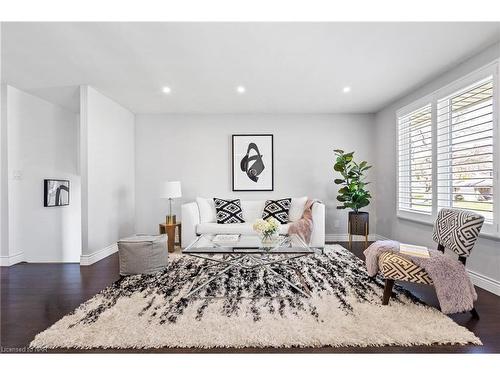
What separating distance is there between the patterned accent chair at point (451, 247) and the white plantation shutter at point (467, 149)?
527 millimetres

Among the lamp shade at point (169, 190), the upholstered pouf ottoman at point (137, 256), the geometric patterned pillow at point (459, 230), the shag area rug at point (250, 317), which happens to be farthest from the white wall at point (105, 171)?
the geometric patterned pillow at point (459, 230)

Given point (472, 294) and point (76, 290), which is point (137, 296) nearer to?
point (76, 290)

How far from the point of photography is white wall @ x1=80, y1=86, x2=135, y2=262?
3.74 meters

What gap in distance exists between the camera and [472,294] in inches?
86.0

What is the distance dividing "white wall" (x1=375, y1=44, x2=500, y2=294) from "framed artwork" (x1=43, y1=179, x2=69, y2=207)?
18.9 feet

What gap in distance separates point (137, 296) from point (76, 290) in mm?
763

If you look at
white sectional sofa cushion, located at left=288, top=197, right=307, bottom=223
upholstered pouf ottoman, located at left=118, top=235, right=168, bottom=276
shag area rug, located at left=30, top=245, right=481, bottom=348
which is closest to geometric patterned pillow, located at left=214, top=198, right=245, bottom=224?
white sectional sofa cushion, located at left=288, top=197, right=307, bottom=223

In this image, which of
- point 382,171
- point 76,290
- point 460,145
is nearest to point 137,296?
point 76,290

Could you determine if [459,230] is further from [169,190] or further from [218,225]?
[169,190]

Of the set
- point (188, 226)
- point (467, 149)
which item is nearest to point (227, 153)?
point (188, 226)

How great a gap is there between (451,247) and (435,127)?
1.77m

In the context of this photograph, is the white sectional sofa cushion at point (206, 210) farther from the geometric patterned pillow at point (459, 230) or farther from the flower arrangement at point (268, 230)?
the geometric patterned pillow at point (459, 230)

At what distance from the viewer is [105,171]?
420cm

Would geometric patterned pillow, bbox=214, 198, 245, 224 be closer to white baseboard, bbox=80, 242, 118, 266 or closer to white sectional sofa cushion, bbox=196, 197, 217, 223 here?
white sectional sofa cushion, bbox=196, 197, 217, 223
